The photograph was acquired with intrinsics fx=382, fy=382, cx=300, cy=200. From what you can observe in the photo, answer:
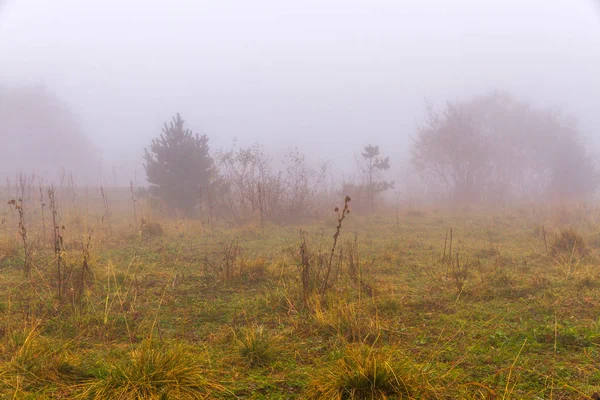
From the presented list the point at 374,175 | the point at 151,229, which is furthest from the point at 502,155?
the point at 151,229

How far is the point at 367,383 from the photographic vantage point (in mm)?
2031

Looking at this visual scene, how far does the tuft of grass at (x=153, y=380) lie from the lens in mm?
1979

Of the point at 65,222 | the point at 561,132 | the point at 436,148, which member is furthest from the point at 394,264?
the point at 561,132

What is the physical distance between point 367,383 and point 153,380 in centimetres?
116

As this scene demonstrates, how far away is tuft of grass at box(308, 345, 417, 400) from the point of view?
1.98m

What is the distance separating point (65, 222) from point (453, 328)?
10708 mm

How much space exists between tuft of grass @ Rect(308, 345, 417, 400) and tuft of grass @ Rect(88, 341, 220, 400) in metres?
0.60

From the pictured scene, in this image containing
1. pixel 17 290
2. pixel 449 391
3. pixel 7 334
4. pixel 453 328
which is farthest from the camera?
pixel 17 290

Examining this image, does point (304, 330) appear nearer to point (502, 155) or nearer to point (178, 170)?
point (178, 170)

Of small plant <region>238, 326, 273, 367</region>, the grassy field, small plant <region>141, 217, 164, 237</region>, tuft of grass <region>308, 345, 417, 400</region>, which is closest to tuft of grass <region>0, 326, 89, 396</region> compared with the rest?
the grassy field

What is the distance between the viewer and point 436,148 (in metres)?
28.3

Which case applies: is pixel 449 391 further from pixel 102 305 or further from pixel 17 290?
pixel 17 290

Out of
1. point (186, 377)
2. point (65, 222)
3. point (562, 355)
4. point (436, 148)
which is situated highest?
point (436, 148)

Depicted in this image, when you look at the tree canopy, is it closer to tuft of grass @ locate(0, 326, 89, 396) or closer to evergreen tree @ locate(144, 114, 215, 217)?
evergreen tree @ locate(144, 114, 215, 217)
